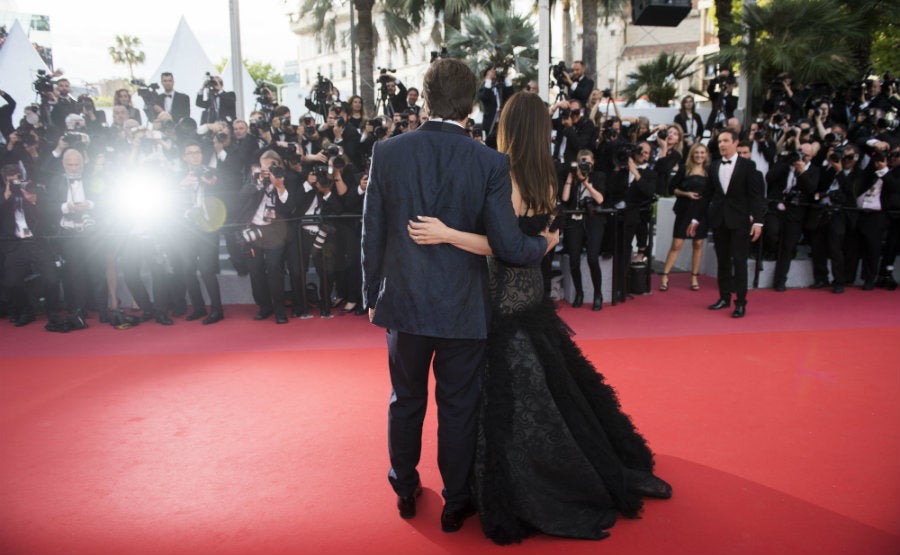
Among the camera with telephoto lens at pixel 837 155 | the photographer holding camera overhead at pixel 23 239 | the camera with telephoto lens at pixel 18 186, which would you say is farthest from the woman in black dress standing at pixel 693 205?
the camera with telephoto lens at pixel 18 186

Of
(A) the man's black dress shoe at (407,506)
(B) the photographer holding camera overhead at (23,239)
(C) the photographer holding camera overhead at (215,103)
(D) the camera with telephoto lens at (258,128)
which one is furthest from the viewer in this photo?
(C) the photographer holding camera overhead at (215,103)

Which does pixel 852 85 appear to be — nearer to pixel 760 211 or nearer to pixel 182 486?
pixel 760 211

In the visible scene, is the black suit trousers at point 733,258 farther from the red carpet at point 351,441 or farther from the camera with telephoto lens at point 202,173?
the camera with telephoto lens at point 202,173

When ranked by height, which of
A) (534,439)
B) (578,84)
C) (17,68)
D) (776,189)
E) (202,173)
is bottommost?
(534,439)

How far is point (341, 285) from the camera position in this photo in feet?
23.2

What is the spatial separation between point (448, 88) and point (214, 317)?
5.05 metres

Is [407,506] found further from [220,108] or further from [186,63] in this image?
[186,63]

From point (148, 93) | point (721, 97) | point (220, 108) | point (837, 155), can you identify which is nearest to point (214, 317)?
point (220, 108)

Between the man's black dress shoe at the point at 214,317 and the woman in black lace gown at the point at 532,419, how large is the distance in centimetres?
473

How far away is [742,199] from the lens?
625 cm

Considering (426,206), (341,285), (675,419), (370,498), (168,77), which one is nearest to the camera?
(426,206)

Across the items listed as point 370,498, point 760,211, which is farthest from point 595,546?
point 760,211

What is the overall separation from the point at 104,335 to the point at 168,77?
197 inches

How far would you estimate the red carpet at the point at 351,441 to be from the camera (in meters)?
2.80
